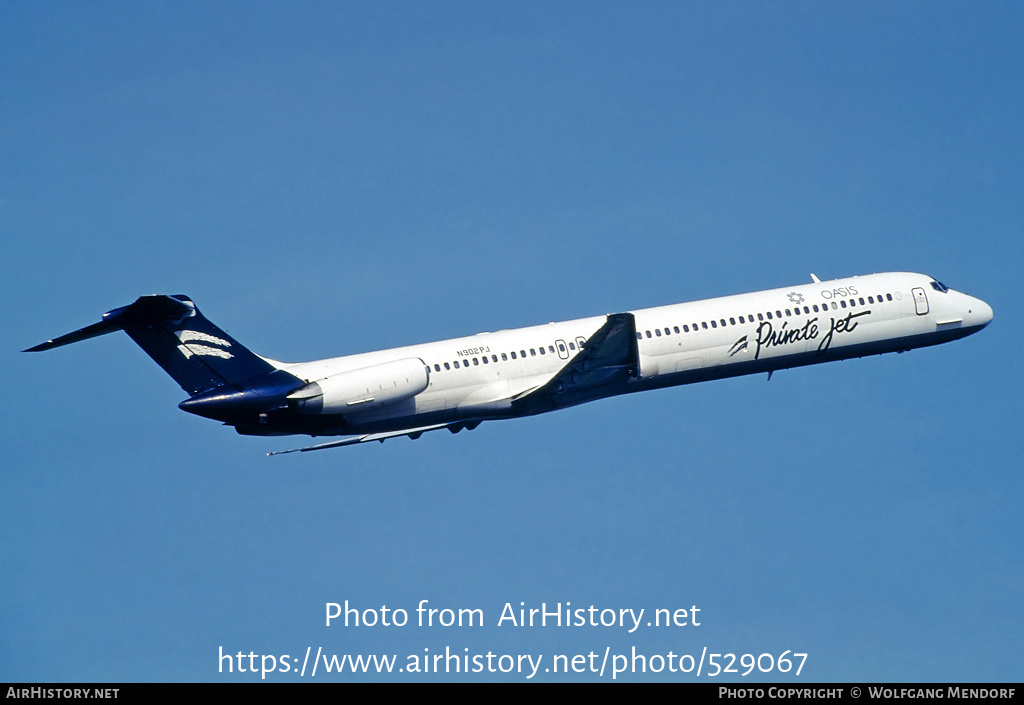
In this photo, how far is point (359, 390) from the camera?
3994 cm

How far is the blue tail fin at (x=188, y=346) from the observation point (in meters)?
39.1

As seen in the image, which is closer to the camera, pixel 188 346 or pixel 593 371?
pixel 188 346

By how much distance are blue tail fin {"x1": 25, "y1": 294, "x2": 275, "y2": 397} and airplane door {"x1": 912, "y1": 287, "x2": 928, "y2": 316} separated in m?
22.7

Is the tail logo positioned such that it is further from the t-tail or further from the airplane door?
the airplane door

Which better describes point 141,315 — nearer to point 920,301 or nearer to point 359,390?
point 359,390

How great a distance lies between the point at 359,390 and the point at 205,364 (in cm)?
439

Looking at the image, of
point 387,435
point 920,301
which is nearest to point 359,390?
point 387,435

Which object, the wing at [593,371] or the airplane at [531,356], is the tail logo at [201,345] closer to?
the airplane at [531,356]

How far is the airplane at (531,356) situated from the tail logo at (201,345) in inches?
1.5

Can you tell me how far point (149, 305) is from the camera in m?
38.6

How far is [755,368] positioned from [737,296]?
2.48 m

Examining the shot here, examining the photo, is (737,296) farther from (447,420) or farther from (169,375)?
(169,375)
